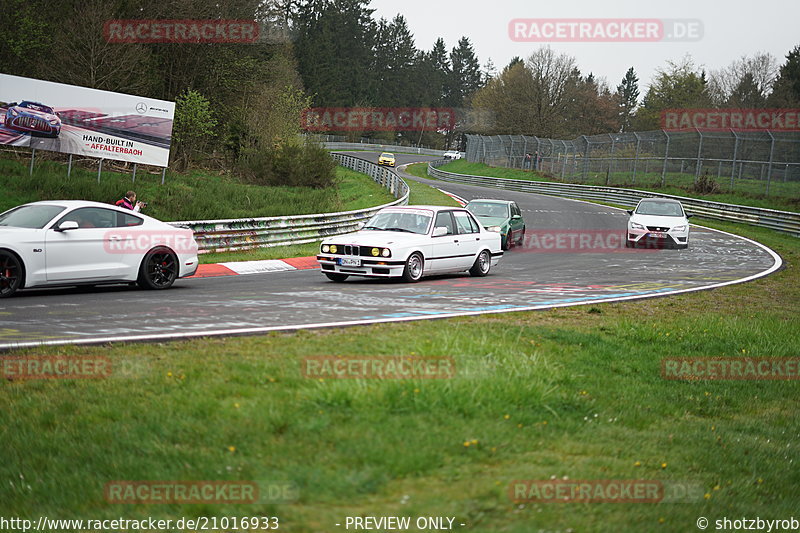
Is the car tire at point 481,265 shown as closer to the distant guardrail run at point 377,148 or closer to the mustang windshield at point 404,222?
the mustang windshield at point 404,222

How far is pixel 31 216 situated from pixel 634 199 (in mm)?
37696

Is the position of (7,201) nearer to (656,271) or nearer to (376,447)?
(656,271)

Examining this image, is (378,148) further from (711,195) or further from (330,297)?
(330,297)

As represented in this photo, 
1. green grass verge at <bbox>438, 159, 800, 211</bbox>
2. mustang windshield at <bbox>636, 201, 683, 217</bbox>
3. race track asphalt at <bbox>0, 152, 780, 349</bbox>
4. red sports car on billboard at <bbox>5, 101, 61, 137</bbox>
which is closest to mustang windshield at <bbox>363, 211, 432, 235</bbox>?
race track asphalt at <bbox>0, 152, 780, 349</bbox>

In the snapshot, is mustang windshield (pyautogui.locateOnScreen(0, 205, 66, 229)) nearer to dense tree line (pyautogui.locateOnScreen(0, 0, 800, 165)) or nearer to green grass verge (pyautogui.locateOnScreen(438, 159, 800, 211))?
dense tree line (pyautogui.locateOnScreen(0, 0, 800, 165))

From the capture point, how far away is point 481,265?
57.5 feet

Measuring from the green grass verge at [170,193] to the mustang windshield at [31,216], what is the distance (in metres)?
9.04

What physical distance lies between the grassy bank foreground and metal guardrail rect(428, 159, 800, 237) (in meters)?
28.9

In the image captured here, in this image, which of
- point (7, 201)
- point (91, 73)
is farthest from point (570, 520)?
point (91, 73)

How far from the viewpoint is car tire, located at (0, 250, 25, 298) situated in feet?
38.0

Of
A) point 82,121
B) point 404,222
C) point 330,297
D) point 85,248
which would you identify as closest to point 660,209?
point 404,222

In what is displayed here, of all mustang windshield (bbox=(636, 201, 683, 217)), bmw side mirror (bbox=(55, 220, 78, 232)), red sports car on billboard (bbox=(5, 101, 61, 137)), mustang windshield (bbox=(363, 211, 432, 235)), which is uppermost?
red sports car on billboard (bbox=(5, 101, 61, 137))

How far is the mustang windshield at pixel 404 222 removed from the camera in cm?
1605

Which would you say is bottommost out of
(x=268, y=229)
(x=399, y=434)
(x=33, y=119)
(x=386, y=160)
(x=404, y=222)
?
(x=399, y=434)
